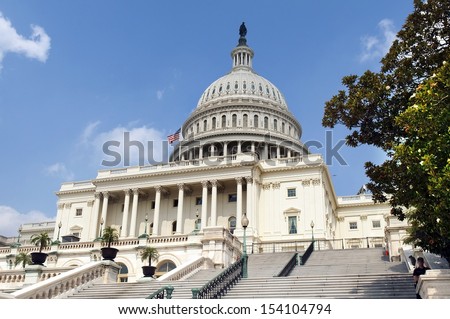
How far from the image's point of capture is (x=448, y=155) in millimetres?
12297

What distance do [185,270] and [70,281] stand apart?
7191 mm

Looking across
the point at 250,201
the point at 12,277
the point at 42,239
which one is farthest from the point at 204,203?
the point at 12,277

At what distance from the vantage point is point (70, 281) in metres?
22.0

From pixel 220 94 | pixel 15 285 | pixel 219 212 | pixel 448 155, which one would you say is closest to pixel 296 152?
pixel 220 94

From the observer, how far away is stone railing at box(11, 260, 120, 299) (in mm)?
19266

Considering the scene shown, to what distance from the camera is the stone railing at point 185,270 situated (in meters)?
24.4

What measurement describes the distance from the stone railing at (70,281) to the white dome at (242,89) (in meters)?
77.1

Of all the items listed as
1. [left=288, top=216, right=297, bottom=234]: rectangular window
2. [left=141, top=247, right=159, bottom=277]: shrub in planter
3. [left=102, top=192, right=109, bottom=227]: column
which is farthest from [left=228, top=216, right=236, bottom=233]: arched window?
[left=141, top=247, right=159, bottom=277]: shrub in planter

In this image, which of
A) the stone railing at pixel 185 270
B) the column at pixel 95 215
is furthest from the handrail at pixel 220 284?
the column at pixel 95 215

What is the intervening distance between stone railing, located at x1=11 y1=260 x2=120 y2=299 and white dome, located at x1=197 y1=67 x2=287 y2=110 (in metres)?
77.1

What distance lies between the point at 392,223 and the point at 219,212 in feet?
101

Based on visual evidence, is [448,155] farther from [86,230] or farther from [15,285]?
[86,230]

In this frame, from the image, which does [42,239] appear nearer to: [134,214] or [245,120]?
A: [134,214]

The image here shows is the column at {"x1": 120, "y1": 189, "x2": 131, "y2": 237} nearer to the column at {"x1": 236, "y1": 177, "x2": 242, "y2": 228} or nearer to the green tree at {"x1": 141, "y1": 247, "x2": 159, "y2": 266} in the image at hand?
the column at {"x1": 236, "y1": 177, "x2": 242, "y2": 228}
